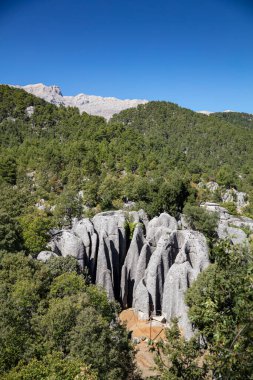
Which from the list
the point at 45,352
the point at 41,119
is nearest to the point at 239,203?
the point at 41,119

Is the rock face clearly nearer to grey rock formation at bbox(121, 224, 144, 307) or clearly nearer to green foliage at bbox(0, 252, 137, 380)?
grey rock formation at bbox(121, 224, 144, 307)

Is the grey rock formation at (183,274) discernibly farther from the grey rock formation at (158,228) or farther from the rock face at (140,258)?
the grey rock formation at (158,228)

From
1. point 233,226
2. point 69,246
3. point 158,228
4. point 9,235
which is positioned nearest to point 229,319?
point 69,246

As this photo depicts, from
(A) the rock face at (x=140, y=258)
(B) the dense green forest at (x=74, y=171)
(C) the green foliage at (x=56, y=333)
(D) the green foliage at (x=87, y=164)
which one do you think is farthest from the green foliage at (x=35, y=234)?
(C) the green foliage at (x=56, y=333)

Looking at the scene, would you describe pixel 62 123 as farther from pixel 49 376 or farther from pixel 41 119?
pixel 49 376

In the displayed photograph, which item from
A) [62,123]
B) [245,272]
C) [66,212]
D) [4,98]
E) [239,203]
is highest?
[4,98]
